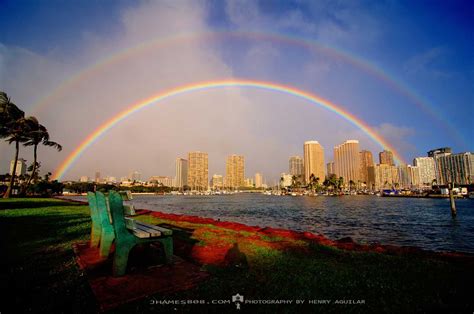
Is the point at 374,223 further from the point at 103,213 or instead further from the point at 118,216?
the point at 118,216

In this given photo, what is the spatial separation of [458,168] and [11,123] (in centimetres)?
21911

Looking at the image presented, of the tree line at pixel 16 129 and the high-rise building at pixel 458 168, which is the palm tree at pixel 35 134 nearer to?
the tree line at pixel 16 129

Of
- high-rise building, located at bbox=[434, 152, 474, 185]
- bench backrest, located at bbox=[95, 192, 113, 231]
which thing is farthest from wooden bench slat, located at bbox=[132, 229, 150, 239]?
high-rise building, located at bbox=[434, 152, 474, 185]

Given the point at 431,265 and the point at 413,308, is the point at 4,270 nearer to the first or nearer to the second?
the point at 413,308

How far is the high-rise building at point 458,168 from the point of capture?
159625 millimetres

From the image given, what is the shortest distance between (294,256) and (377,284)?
2.34 metres

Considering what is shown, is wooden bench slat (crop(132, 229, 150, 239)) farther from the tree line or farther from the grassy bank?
the tree line

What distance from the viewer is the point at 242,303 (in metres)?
3.98

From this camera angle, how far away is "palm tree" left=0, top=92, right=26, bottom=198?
3222cm

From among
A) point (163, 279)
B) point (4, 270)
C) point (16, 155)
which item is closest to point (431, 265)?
point (163, 279)


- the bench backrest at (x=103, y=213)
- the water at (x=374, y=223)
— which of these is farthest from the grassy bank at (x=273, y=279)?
the water at (x=374, y=223)

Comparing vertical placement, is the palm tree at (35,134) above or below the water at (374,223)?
above

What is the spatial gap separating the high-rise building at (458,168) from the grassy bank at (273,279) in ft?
612

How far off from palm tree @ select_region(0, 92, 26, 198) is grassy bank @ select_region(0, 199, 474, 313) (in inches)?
1334
